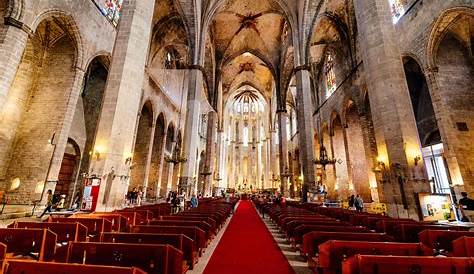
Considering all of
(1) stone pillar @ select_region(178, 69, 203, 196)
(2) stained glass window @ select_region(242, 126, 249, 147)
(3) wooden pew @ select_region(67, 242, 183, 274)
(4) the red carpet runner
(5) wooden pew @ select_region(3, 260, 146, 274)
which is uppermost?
(2) stained glass window @ select_region(242, 126, 249, 147)

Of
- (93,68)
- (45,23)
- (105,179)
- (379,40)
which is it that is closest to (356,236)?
(105,179)

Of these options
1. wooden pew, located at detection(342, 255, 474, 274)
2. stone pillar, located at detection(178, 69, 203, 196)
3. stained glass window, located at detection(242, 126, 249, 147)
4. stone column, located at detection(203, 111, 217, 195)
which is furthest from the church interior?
stained glass window, located at detection(242, 126, 249, 147)

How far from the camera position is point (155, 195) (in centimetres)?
2038

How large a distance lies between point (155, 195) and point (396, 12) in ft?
73.2

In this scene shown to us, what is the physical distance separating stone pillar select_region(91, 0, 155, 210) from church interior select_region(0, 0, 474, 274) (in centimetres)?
6

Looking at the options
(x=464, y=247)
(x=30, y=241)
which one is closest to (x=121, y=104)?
(x=30, y=241)

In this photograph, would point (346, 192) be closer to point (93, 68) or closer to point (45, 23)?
point (93, 68)

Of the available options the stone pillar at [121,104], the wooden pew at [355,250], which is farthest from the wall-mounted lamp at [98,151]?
the wooden pew at [355,250]

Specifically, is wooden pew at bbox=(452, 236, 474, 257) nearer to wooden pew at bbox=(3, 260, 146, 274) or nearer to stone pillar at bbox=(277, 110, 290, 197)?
wooden pew at bbox=(3, 260, 146, 274)

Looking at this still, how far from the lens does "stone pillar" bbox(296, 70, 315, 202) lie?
15.5 metres

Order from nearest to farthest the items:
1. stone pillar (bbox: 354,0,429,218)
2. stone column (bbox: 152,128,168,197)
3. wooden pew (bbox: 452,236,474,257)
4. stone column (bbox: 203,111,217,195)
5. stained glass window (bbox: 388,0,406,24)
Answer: wooden pew (bbox: 452,236,474,257) < stone pillar (bbox: 354,0,429,218) < stained glass window (bbox: 388,0,406,24) < stone column (bbox: 152,128,168,197) < stone column (bbox: 203,111,217,195)

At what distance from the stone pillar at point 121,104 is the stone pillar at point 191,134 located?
776 centimetres

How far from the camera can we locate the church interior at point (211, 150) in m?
2.79

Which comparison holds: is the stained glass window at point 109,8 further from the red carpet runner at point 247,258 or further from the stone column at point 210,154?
the stone column at point 210,154
